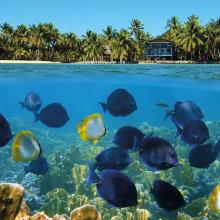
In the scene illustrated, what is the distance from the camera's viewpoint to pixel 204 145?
251 inches

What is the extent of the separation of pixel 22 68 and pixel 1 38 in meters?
63.5

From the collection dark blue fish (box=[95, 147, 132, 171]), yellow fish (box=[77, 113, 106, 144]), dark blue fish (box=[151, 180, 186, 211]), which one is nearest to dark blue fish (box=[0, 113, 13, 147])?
yellow fish (box=[77, 113, 106, 144])

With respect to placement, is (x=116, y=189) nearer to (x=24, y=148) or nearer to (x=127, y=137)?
(x=127, y=137)

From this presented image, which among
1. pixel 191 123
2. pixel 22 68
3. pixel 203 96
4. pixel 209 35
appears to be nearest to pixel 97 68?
pixel 22 68

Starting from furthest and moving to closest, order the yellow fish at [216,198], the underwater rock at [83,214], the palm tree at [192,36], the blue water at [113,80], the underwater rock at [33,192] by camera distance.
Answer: the palm tree at [192,36]
the blue water at [113,80]
the underwater rock at [33,192]
the underwater rock at [83,214]
the yellow fish at [216,198]

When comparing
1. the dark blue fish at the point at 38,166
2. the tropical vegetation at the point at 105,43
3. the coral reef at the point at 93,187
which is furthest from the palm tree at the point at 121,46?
the dark blue fish at the point at 38,166

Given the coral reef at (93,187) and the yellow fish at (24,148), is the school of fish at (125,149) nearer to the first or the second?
the yellow fish at (24,148)

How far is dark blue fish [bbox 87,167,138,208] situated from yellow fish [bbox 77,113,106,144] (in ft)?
2.27

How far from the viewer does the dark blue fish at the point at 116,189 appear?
5.54 metres

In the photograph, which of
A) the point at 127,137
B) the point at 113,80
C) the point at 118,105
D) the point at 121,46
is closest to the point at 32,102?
the point at 118,105

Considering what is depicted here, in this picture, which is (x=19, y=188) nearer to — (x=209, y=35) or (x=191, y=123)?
(x=191, y=123)

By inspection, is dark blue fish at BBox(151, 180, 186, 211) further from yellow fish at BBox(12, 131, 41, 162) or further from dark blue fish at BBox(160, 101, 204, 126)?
yellow fish at BBox(12, 131, 41, 162)

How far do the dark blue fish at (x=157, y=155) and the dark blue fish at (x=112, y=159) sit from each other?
36 centimetres

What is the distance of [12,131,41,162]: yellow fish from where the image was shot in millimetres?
6059
